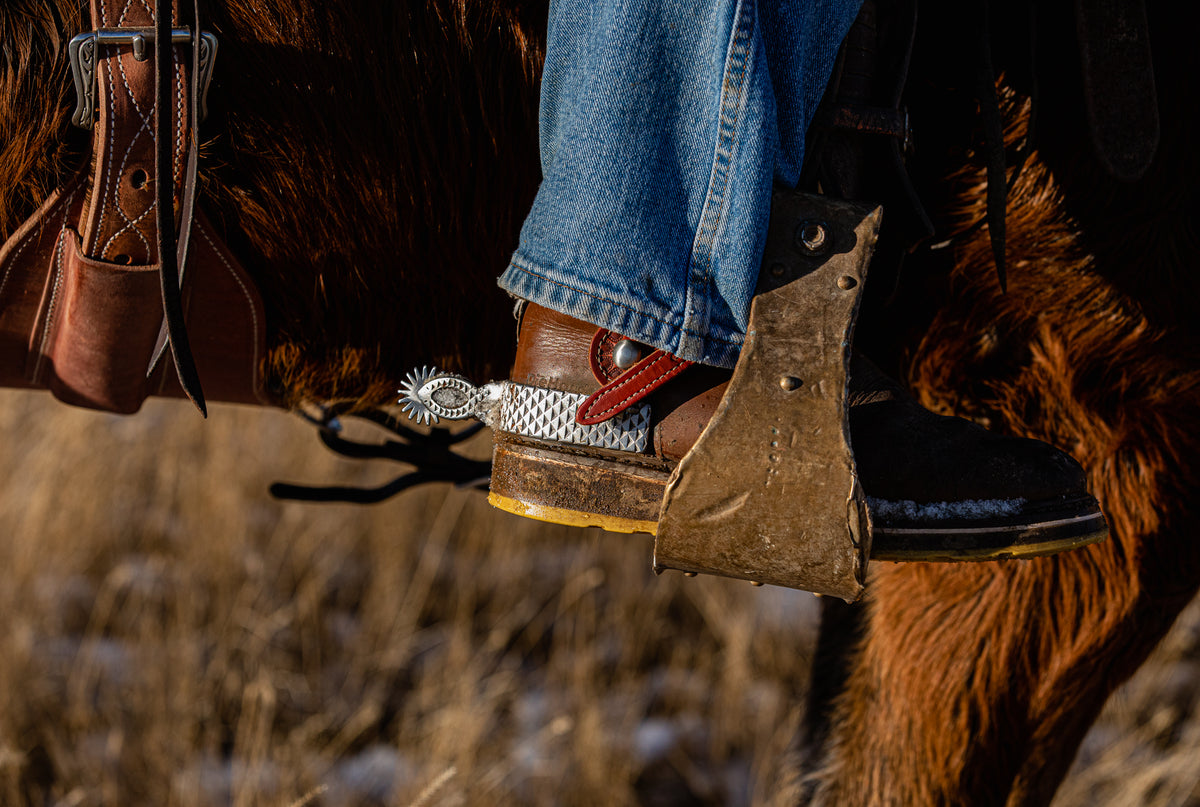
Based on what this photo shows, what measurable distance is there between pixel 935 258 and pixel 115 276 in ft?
3.38

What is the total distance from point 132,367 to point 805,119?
84 centimetres

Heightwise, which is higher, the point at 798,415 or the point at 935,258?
the point at 935,258

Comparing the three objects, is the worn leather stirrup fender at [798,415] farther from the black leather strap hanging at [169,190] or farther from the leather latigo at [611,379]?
the black leather strap hanging at [169,190]

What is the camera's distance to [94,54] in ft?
2.99

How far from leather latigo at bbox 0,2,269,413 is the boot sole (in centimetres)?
45

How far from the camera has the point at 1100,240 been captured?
1096 mm

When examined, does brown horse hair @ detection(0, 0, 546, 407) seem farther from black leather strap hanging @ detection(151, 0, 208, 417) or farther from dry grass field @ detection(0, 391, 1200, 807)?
dry grass field @ detection(0, 391, 1200, 807)

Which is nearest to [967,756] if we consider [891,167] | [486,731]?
[891,167]

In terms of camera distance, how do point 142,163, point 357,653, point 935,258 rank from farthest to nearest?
point 357,653 → point 935,258 → point 142,163

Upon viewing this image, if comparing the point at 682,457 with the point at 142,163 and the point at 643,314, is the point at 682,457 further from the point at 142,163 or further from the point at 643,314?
the point at 142,163

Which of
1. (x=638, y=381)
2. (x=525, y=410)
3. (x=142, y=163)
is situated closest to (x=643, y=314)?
(x=638, y=381)

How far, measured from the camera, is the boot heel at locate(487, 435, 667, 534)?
914 mm

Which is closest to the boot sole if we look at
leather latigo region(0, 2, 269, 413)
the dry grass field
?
leather latigo region(0, 2, 269, 413)

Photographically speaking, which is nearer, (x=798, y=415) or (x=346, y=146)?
(x=798, y=415)
